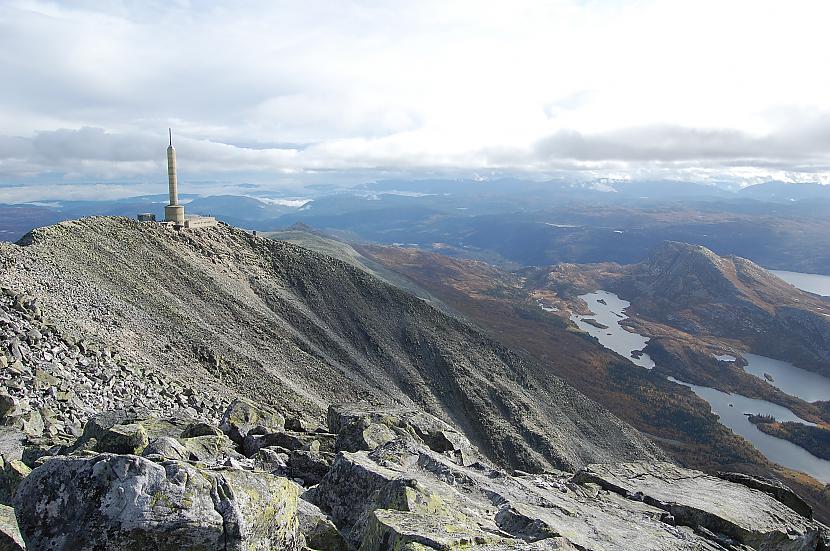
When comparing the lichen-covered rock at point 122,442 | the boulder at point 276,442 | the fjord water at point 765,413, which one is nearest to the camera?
the lichen-covered rock at point 122,442

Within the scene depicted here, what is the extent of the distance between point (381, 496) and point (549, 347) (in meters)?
156

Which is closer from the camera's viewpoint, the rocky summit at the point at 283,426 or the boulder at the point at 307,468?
the rocky summit at the point at 283,426

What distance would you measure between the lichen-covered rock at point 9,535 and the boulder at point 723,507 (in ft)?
70.9

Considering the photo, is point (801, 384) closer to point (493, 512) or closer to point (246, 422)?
point (246, 422)

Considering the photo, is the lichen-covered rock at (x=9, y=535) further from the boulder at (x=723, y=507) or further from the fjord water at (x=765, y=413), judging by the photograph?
the fjord water at (x=765, y=413)

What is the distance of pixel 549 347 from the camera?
163 metres

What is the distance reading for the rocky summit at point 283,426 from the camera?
9844mm

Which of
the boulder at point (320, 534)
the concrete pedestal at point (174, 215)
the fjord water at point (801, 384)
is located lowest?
the fjord water at point (801, 384)

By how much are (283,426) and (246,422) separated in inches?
103

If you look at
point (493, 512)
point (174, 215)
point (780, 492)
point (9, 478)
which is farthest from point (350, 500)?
point (174, 215)

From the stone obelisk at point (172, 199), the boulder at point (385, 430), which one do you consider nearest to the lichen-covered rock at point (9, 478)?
the boulder at point (385, 430)

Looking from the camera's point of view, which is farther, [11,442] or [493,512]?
[11,442]

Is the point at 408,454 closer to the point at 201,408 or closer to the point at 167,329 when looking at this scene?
the point at 201,408

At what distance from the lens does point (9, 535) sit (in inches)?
343
